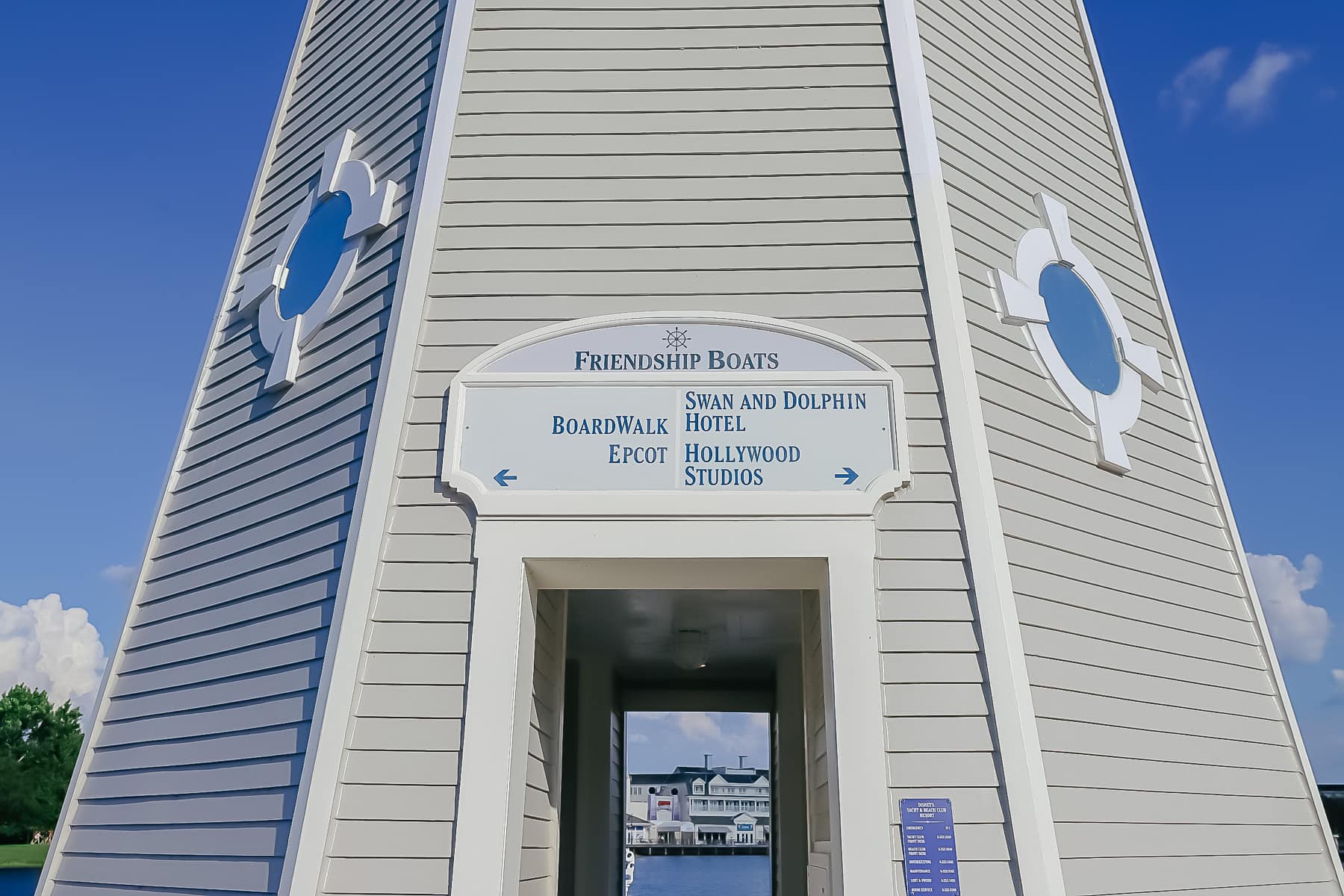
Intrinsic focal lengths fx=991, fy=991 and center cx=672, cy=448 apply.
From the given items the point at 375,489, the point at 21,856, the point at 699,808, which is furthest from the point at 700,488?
the point at 699,808

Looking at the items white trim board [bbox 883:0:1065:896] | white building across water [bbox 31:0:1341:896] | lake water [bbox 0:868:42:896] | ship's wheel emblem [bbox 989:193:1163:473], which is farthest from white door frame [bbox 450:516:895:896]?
lake water [bbox 0:868:42:896]

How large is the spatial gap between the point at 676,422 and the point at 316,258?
2.60 m

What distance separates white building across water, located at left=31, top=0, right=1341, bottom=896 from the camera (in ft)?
13.0

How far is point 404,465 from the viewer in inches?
174

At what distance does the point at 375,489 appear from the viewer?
14.3 feet

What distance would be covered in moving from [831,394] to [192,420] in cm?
394

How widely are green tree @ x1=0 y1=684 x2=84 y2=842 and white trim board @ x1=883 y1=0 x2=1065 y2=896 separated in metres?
38.9

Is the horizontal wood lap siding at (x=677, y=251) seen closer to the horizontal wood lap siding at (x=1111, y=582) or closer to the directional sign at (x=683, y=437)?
the directional sign at (x=683, y=437)

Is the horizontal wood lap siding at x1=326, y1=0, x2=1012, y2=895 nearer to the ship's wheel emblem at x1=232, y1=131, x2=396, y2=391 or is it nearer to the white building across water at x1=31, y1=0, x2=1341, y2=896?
the white building across water at x1=31, y1=0, x2=1341, y2=896

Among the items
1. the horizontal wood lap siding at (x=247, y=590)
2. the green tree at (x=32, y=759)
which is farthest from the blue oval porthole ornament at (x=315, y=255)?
the green tree at (x=32, y=759)

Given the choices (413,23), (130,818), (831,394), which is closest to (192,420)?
(130,818)

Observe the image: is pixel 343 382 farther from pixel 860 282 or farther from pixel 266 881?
pixel 860 282

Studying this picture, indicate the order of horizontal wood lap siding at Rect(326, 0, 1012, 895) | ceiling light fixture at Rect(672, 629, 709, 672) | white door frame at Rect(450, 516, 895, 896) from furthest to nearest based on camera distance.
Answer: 1. ceiling light fixture at Rect(672, 629, 709, 672)
2. horizontal wood lap siding at Rect(326, 0, 1012, 895)
3. white door frame at Rect(450, 516, 895, 896)

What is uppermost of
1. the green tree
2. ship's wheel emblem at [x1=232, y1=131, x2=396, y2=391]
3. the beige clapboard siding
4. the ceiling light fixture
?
the green tree
